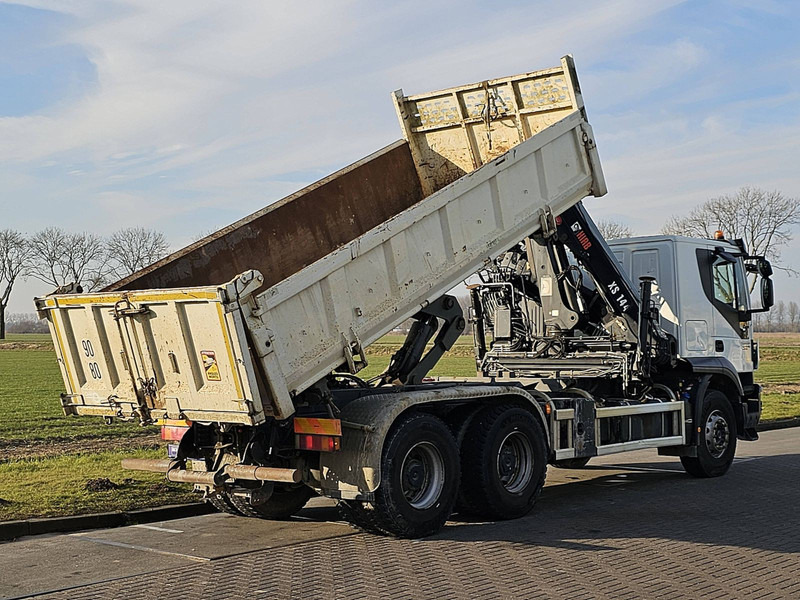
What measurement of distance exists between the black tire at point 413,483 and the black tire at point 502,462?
0.29 m

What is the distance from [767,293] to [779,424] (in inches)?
273

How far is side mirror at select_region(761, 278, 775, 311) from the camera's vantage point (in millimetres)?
12781

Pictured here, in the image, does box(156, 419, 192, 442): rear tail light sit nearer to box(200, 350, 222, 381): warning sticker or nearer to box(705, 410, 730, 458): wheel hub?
box(200, 350, 222, 381): warning sticker

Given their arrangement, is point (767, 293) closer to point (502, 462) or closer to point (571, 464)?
point (571, 464)

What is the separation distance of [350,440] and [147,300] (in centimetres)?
201

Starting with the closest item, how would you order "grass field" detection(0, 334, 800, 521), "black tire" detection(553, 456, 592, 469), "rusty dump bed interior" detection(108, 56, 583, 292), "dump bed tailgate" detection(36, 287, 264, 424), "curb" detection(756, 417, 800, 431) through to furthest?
"dump bed tailgate" detection(36, 287, 264, 424) < "grass field" detection(0, 334, 800, 521) < "rusty dump bed interior" detection(108, 56, 583, 292) < "black tire" detection(553, 456, 592, 469) < "curb" detection(756, 417, 800, 431)

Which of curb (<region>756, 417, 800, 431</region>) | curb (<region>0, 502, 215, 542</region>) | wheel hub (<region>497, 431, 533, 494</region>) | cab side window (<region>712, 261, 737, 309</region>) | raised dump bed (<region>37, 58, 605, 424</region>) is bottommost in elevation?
curb (<region>756, 417, 800, 431</region>)

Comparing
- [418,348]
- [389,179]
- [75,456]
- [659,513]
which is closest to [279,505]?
[418,348]

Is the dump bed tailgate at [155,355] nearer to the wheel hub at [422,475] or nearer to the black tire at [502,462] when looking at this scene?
the wheel hub at [422,475]

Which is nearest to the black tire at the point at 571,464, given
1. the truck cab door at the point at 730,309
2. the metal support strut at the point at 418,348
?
the truck cab door at the point at 730,309

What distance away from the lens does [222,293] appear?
7.30 m

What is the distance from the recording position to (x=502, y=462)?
9484 millimetres

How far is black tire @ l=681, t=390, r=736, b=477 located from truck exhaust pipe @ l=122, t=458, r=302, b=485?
597 cm

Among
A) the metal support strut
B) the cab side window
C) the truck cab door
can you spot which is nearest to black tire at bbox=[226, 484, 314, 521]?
the metal support strut
